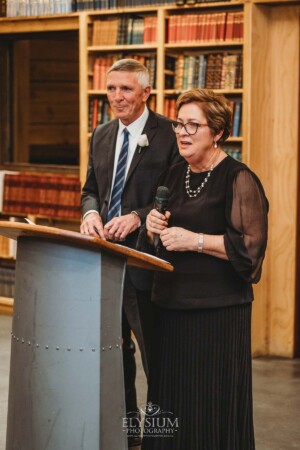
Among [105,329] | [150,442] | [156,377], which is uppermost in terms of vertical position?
[105,329]

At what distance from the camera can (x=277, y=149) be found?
20.4ft

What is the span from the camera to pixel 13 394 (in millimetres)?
3209

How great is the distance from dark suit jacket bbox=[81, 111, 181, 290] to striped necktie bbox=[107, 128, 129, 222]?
0.08 feet

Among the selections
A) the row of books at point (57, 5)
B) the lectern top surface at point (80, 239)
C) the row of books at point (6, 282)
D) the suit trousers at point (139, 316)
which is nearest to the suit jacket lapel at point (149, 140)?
the suit trousers at point (139, 316)

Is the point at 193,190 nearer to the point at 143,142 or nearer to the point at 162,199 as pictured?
the point at 162,199

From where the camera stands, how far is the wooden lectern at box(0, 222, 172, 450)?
3.09 metres

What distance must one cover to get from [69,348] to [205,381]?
0.68m

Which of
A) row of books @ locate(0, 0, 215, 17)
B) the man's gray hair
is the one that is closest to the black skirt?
the man's gray hair

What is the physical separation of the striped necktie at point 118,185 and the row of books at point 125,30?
2.51 meters

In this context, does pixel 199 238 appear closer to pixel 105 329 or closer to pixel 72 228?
pixel 105 329

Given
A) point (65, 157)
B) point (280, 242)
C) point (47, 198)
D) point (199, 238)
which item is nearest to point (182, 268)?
point (199, 238)

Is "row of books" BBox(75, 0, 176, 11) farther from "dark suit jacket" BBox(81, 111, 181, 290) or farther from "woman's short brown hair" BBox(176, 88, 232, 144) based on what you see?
"woman's short brown hair" BBox(176, 88, 232, 144)

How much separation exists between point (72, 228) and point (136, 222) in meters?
3.62

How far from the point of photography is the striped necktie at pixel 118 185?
4281 mm
